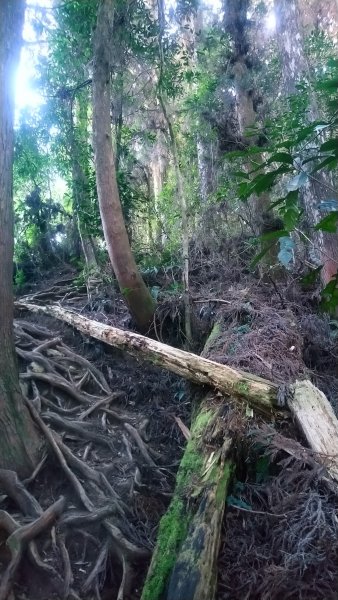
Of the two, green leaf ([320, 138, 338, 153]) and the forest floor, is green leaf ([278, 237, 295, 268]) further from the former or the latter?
the forest floor

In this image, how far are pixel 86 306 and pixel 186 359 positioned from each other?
3.78 metres

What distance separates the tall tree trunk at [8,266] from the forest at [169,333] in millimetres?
18

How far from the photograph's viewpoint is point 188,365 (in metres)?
5.55

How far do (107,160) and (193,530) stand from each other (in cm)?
570

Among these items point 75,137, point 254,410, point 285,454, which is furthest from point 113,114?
point 285,454

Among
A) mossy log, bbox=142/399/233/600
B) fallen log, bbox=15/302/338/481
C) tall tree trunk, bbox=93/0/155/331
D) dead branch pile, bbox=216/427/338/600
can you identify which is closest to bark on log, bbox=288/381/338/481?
fallen log, bbox=15/302/338/481

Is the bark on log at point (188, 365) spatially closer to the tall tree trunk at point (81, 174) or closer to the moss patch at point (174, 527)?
the moss patch at point (174, 527)

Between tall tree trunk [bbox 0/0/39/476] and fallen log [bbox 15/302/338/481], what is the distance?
2.08m

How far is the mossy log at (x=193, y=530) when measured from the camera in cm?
295

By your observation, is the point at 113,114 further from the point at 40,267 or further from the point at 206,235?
the point at 40,267

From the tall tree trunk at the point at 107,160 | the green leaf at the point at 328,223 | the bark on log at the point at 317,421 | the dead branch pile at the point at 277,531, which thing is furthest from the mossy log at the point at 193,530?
the tall tree trunk at the point at 107,160

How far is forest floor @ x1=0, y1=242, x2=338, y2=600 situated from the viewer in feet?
10.7

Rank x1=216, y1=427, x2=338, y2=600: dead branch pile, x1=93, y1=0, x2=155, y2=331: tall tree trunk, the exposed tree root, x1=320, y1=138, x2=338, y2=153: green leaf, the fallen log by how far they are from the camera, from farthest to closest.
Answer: x1=93, y1=0, x2=155, y2=331: tall tree trunk → the fallen log → the exposed tree root → x1=216, y1=427, x2=338, y2=600: dead branch pile → x1=320, y1=138, x2=338, y2=153: green leaf

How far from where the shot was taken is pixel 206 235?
34.3ft
